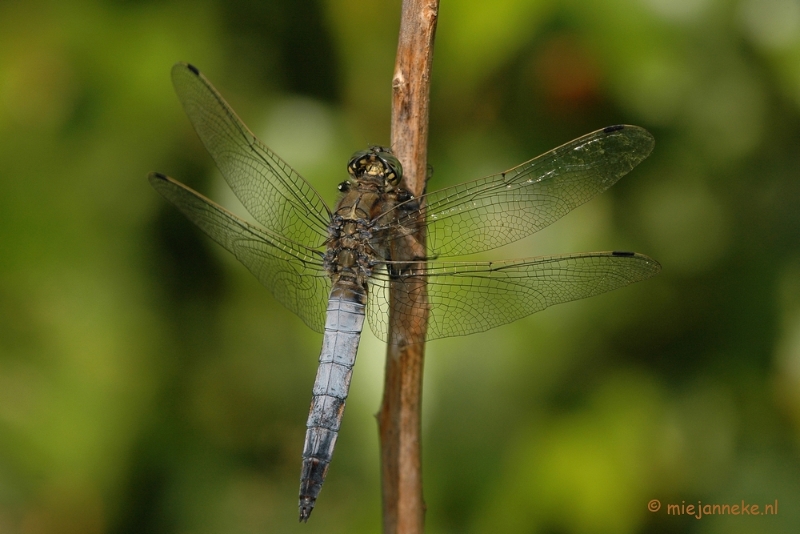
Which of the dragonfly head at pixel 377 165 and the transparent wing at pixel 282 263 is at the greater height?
the dragonfly head at pixel 377 165

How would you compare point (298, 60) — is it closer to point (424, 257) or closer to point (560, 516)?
point (424, 257)

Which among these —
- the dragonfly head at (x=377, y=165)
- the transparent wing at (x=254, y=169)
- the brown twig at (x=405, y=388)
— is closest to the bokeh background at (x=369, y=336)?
the transparent wing at (x=254, y=169)

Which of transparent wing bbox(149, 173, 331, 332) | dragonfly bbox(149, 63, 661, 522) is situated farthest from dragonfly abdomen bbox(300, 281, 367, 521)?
transparent wing bbox(149, 173, 331, 332)

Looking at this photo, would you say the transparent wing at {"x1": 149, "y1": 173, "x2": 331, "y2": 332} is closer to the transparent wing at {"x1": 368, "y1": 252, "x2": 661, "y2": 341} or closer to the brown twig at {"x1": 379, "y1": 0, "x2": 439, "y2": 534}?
the transparent wing at {"x1": 368, "y1": 252, "x2": 661, "y2": 341}

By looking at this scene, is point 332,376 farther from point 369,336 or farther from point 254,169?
point 254,169

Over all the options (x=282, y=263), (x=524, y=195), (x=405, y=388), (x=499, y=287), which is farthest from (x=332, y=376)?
(x=524, y=195)

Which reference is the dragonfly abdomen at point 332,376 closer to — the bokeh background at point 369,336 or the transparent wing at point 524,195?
the transparent wing at point 524,195
